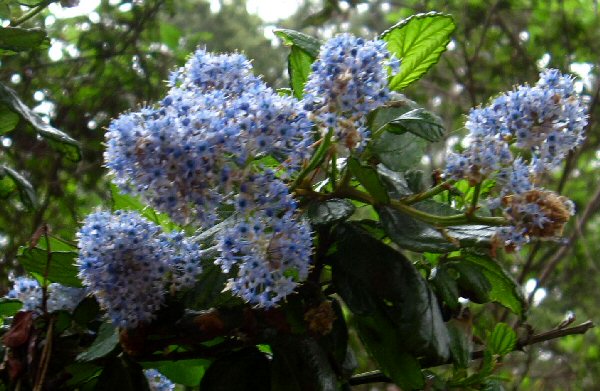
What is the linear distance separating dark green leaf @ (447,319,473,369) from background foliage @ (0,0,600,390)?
64cm

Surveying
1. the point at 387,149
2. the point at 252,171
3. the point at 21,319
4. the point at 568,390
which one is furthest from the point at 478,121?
the point at 568,390

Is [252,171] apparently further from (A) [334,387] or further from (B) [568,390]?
(B) [568,390]

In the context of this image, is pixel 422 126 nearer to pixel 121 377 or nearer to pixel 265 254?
pixel 265 254

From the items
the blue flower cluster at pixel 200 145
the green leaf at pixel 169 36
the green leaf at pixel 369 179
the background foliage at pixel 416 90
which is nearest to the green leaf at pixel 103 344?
the blue flower cluster at pixel 200 145

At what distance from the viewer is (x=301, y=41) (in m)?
0.68

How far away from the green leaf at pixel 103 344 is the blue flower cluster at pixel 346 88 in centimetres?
24

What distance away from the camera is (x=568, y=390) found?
2494 mm

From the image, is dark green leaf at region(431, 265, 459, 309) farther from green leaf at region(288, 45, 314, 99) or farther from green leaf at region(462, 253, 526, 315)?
green leaf at region(288, 45, 314, 99)

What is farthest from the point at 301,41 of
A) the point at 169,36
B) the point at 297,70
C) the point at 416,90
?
the point at 416,90

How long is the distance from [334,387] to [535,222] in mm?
205

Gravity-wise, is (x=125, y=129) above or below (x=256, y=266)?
above

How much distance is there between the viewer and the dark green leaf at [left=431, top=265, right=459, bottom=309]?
648 millimetres

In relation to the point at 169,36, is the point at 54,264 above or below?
below

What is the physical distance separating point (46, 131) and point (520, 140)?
49 centimetres
